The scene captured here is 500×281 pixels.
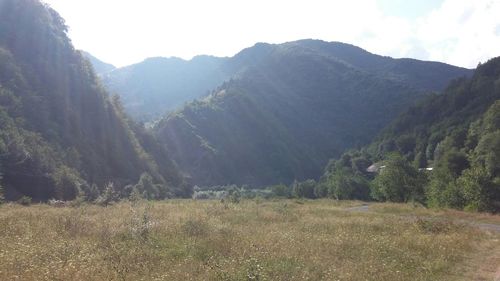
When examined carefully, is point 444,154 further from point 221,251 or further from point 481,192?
point 221,251

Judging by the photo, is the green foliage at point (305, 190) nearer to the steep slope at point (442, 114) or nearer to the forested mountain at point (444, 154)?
the forested mountain at point (444, 154)

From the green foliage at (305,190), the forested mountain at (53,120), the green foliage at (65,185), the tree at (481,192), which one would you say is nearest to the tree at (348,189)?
the green foliage at (305,190)

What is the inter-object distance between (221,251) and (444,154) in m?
56.2

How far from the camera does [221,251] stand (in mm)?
15320

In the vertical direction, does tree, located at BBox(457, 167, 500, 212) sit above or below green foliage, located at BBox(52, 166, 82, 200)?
above

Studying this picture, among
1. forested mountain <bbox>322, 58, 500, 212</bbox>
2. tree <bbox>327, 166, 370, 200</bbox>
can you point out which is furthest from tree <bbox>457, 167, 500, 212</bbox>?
tree <bbox>327, 166, 370, 200</bbox>

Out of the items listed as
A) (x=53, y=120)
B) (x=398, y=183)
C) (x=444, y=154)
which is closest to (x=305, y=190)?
(x=444, y=154)

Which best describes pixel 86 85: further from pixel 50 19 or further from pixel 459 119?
pixel 459 119

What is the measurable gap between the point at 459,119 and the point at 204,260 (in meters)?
107

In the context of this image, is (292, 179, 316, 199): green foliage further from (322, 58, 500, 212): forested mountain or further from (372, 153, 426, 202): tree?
(372, 153, 426, 202): tree

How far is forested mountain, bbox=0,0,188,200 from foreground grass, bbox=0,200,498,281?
41.8 m

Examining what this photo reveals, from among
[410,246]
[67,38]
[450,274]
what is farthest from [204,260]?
[67,38]

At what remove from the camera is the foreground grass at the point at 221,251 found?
1162cm

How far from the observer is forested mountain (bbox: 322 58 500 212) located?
4384 centimetres
